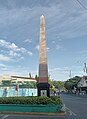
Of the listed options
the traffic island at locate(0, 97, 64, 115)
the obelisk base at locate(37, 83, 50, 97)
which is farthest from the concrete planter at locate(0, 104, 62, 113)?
the obelisk base at locate(37, 83, 50, 97)

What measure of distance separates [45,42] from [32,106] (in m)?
6.91

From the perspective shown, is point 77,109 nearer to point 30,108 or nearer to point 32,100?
point 32,100

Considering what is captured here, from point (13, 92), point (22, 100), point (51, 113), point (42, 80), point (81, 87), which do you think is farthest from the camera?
point (81, 87)

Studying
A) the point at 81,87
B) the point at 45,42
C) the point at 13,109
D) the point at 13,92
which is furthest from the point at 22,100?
the point at 81,87

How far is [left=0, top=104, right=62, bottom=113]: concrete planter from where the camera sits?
1869 centimetres

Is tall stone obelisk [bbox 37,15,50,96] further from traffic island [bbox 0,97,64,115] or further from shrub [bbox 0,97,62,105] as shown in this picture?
traffic island [bbox 0,97,64,115]

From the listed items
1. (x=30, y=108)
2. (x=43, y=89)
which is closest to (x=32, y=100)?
(x=30, y=108)

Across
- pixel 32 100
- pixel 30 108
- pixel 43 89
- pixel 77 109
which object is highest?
pixel 43 89

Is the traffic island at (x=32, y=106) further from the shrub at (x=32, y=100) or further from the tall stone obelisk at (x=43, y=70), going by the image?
the tall stone obelisk at (x=43, y=70)

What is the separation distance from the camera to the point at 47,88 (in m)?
23.0

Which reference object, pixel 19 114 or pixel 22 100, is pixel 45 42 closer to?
pixel 22 100

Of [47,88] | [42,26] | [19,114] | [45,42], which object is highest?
[42,26]

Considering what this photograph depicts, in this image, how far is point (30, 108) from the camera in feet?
62.7

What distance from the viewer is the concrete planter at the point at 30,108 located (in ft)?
61.3
